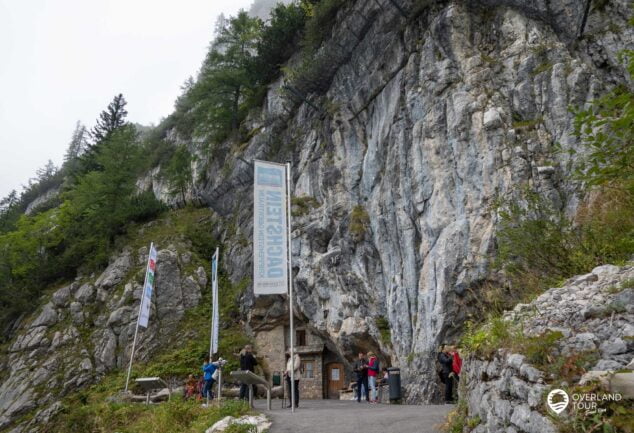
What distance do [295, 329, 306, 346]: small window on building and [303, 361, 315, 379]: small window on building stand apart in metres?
1.08

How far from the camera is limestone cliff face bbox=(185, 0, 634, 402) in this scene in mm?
14438

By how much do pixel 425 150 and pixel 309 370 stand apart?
11881 millimetres

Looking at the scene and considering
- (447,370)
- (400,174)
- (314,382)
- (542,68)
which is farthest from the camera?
(314,382)

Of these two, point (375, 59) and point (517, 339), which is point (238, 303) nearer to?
point (375, 59)

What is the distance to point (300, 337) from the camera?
23188mm

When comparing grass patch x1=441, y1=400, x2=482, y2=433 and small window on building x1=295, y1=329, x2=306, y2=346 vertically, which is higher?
small window on building x1=295, y1=329, x2=306, y2=346

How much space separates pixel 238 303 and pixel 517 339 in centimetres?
2104

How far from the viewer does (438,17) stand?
18.4m

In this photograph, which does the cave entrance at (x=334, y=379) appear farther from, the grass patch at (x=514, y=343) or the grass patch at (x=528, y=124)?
the grass patch at (x=514, y=343)

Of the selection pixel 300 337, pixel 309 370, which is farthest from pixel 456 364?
pixel 300 337

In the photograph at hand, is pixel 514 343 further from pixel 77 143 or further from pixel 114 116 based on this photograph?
pixel 77 143

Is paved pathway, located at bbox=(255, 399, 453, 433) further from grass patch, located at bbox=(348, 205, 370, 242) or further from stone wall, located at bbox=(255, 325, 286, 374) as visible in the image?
stone wall, located at bbox=(255, 325, 286, 374)

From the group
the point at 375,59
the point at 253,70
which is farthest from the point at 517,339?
the point at 253,70

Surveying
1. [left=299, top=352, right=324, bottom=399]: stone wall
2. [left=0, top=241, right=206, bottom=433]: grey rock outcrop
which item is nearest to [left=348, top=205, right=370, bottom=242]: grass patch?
[left=299, top=352, right=324, bottom=399]: stone wall
